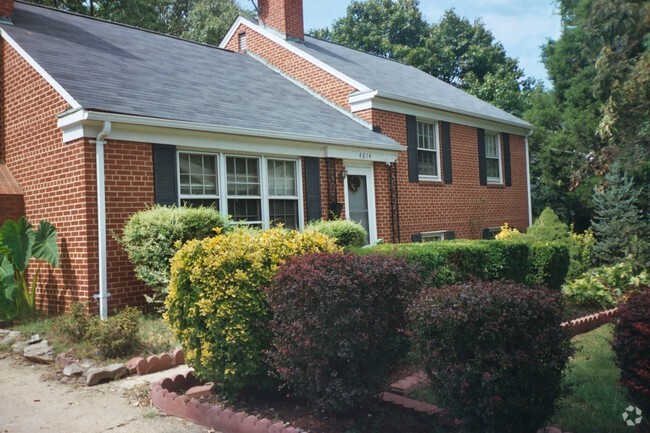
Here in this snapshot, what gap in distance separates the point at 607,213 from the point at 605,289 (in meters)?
5.37

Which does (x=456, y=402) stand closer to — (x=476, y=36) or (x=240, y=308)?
(x=240, y=308)

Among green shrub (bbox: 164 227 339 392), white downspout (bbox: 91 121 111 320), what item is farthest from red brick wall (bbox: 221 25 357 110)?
green shrub (bbox: 164 227 339 392)

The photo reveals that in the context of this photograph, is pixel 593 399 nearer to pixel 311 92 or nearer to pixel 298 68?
pixel 311 92

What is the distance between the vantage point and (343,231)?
427 inches

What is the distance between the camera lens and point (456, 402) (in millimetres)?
3928

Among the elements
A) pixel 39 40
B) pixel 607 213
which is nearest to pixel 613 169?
pixel 607 213

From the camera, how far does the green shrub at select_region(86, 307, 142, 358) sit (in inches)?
269

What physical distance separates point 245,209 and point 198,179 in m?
1.16

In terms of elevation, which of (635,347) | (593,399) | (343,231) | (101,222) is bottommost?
(593,399)

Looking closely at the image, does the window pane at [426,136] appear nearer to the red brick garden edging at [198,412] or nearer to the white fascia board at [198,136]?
the white fascia board at [198,136]

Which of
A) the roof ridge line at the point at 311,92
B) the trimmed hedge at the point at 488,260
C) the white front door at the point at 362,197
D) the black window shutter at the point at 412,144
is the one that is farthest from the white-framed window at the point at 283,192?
the black window shutter at the point at 412,144

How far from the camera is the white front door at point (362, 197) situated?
1327 centimetres

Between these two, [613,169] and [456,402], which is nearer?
[456,402]

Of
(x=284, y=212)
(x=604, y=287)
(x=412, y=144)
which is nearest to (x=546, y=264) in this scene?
(x=604, y=287)
